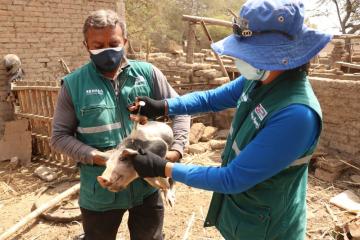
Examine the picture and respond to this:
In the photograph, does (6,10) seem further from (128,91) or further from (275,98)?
(275,98)

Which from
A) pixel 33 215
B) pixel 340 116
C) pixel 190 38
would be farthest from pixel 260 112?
pixel 190 38

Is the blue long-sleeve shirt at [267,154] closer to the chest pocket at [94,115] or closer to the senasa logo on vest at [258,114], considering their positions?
the senasa logo on vest at [258,114]

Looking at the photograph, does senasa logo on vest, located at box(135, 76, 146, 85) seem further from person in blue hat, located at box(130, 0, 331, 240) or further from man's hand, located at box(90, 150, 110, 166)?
person in blue hat, located at box(130, 0, 331, 240)

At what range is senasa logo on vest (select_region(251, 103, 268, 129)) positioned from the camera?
1614 millimetres

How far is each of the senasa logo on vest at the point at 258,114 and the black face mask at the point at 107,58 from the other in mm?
1164

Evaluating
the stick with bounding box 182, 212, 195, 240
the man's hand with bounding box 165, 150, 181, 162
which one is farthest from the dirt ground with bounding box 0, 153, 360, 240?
the man's hand with bounding box 165, 150, 181, 162

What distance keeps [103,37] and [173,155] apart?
37.2 inches

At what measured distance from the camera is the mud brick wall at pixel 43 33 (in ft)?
24.0

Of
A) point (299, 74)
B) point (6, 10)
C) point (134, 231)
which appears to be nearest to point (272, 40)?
point (299, 74)

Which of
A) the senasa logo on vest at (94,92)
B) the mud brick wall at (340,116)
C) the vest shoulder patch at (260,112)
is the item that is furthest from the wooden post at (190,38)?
the vest shoulder patch at (260,112)

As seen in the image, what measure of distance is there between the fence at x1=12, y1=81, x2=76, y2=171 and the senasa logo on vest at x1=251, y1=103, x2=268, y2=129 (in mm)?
5343

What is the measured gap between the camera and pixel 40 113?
22.7 ft

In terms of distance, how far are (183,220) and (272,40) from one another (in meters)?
3.62

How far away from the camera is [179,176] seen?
1721 mm
